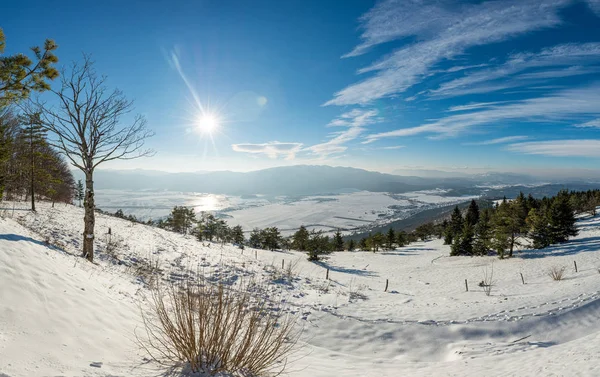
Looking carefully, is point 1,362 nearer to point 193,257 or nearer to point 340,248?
point 193,257

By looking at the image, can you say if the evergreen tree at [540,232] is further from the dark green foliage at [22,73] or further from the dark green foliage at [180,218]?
the dark green foliage at [180,218]

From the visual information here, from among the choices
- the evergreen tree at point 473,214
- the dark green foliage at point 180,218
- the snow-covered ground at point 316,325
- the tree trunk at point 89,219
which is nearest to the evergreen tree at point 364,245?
the evergreen tree at point 473,214

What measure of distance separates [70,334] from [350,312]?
977 centimetres

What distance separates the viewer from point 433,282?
28375 mm

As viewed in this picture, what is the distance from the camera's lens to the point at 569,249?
1334 inches

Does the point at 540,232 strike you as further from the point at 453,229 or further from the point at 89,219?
the point at 89,219

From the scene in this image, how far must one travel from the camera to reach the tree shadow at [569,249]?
32.4 meters

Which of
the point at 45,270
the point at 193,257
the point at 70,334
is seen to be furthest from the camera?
the point at 193,257

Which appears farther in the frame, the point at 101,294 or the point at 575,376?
the point at 101,294

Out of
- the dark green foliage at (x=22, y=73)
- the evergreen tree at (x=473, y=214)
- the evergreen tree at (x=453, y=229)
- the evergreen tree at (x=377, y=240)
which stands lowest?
the evergreen tree at (x=377, y=240)

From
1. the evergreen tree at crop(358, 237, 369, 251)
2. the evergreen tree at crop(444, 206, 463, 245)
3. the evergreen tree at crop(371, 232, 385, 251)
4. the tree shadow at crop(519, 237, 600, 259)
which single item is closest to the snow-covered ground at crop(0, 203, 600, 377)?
the tree shadow at crop(519, 237, 600, 259)

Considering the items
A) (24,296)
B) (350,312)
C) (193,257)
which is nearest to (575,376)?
(350,312)

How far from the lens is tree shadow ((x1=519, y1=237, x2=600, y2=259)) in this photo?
3238cm

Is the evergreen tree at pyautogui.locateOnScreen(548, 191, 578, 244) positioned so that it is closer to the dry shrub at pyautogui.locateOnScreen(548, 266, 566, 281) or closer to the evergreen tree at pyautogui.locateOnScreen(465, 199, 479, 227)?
the dry shrub at pyautogui.locateOnScreen(548, 266, 566, 281)
